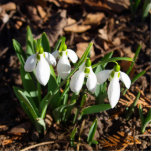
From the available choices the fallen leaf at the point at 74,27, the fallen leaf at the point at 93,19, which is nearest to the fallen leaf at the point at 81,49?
the fallen leaf at the point at 74,27

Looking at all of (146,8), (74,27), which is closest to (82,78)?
(74,27)

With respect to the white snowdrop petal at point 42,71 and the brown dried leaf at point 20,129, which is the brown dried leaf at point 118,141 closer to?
the brown dried leaf at point 20,129

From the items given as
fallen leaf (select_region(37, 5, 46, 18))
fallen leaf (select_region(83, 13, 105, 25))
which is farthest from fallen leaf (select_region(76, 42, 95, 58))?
fallen leaf (select_region(37, 5, 46, 18))

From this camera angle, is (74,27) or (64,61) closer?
(64,61)

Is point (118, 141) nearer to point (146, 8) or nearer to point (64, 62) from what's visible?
point (64, 62)

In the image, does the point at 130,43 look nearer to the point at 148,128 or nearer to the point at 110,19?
the point at 110,19

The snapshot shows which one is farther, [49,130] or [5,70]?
[5,70]

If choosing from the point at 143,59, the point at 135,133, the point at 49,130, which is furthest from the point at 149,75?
the point at 49,130
